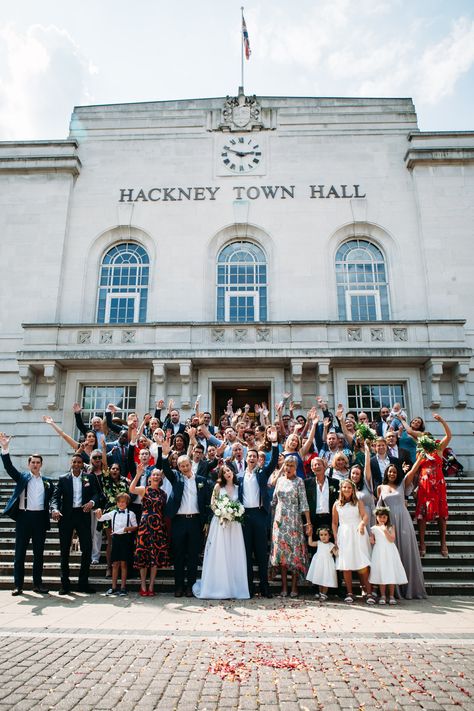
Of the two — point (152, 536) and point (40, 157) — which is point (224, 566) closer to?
point (152, 536)

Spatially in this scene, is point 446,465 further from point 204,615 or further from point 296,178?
point 296,178

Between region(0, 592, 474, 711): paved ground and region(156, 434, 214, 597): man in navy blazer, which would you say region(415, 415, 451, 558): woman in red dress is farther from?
region(156, 434, 214, 597): man in navy blazer

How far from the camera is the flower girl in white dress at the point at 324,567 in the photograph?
728cm

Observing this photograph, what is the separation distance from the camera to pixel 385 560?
717cm

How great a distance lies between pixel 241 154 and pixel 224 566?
53.4 ft

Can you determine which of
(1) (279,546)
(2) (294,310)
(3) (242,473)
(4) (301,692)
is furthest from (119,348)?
(4) (301,692)

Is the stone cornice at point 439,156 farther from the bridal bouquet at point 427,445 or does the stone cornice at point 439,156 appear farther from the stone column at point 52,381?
the stone column at point 52,381

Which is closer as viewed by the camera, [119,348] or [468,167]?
[119,348]

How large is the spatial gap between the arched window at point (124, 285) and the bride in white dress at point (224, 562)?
11.4 metres

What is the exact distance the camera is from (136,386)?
661 inches

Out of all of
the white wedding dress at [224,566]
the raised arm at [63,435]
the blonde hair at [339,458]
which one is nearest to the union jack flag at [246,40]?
the raised arm at [63,435]

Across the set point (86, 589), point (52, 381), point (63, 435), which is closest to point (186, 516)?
point (86, 589)

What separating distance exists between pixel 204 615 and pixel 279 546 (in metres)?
1.56

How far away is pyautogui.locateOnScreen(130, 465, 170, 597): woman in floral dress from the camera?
7.65m
